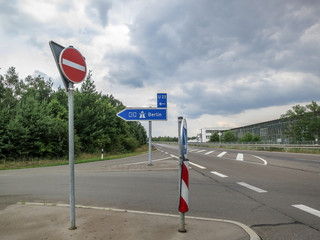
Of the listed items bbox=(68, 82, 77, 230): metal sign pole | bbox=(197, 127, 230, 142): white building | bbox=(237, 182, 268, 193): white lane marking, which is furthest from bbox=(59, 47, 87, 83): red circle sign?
bbox=(197, 127, 230, 142): white building

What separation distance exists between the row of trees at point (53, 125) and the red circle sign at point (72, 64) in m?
17.1

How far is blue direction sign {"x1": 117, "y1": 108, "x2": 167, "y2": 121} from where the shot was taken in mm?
12359

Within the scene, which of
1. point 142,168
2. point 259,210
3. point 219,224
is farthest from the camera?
point 142,168

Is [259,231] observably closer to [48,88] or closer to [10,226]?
[10,226]

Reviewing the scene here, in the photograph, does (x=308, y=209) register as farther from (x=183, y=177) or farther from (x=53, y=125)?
(x=53, y=125)

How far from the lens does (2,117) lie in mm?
17938

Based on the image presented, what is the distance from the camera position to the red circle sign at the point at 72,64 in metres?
3.35

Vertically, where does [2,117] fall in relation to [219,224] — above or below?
above

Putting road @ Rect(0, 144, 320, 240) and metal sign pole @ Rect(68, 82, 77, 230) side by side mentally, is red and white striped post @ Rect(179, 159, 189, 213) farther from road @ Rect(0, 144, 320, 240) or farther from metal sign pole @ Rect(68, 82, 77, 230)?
metal sign pole @ Rect(68, 82, 77, 230)

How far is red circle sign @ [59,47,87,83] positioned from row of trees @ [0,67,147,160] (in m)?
17.1

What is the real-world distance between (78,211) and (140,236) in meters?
1.70

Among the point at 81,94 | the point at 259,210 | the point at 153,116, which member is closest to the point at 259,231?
the point at 259,210

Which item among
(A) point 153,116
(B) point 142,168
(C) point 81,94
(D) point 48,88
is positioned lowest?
(B) point 142,168

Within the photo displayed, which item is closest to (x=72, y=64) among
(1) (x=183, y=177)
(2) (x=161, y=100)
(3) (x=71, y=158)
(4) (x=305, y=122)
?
(3) (x=71, y=158)
